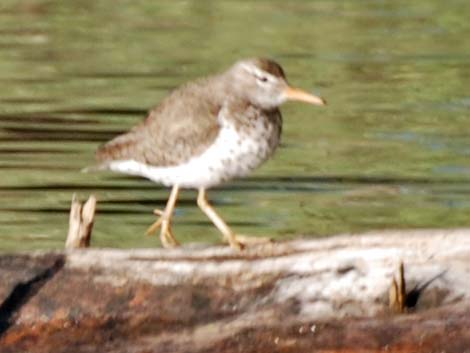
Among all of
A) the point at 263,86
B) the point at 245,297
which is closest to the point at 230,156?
the point at 263,86

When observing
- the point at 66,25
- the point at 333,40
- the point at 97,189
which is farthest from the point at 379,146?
the point at 66,25

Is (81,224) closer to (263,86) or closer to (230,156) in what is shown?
(230,156)

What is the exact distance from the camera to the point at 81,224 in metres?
7.97

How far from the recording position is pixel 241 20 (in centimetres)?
1998

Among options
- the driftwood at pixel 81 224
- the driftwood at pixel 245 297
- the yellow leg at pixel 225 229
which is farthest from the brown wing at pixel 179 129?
the driftwood at pixel 245 297

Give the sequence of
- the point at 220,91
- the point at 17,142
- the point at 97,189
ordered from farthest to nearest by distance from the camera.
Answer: the point at 17,142 < the point at 97,189 < the point at 220,91

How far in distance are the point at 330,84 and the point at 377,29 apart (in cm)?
317

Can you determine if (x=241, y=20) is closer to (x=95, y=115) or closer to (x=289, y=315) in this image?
(x=95, y=115)

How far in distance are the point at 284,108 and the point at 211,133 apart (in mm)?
7807

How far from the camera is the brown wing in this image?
8344 millimetres

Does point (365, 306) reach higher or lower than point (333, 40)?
higher

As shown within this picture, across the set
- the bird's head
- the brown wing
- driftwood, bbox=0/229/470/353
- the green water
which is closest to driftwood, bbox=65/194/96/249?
driftwood, bbox=0/229/470/353

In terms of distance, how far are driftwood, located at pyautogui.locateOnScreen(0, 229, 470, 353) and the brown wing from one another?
0.90m

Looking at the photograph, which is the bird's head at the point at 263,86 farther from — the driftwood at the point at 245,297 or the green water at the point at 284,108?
the driftwood at the point at 245,297
